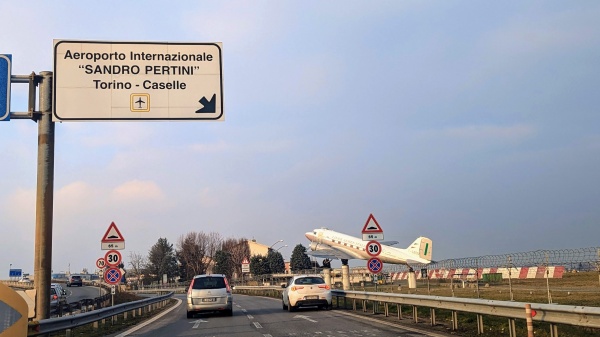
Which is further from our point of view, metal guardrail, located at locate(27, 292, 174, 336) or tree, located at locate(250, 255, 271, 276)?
tree, located at locate(250, 255, 271, 276)

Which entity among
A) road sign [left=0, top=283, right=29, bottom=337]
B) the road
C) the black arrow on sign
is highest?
the black arrow on sign

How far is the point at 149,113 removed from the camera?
12367 millimetres

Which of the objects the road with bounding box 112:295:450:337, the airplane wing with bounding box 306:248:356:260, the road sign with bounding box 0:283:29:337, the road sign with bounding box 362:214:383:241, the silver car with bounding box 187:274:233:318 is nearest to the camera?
the road sign with bounding box 0:283:29:337

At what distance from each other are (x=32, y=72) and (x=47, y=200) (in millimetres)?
2806

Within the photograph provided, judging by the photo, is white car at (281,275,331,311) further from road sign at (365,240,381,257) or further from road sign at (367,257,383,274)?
road sign at (365,240,381,257)

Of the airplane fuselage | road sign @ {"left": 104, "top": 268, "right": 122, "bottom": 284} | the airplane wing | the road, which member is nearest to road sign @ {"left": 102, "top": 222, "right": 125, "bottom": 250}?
road sign @ {"left": 104, "top": 268, "right": 122, "bottom": 284}

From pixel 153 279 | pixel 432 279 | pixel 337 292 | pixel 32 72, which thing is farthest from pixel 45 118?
pixel 153 279

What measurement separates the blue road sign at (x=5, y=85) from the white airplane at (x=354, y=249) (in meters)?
43.7

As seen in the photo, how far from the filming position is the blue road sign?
12.3 metres

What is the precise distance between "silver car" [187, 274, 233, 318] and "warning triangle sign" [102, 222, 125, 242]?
3299mm

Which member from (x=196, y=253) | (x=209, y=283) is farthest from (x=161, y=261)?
(x=209, y=283)

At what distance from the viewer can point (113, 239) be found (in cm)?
2005

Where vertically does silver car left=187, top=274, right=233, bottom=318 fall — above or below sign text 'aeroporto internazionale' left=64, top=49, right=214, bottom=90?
below

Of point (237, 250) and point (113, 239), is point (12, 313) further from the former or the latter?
point (237, 250)
